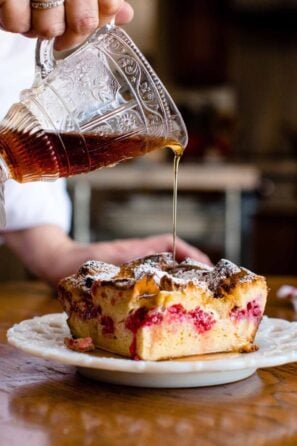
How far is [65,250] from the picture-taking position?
1625mm

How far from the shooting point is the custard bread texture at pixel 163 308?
2.70ft

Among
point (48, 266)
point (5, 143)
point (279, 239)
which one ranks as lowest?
point (279, 239)

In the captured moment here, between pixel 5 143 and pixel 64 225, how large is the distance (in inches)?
33.4

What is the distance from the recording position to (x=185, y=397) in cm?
80

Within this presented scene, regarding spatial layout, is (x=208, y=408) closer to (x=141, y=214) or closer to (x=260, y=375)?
(x=260, y=375)

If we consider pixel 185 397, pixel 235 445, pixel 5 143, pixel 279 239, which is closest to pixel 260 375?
pixel 185 397

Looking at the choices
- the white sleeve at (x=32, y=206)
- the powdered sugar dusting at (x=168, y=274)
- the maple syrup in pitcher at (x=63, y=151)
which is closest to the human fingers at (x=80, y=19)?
the maple syrup in pitcher at (x=63, y=151)

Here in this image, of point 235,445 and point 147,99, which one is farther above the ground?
point 147,99

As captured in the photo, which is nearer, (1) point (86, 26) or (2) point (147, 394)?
(2) point (147, 394)

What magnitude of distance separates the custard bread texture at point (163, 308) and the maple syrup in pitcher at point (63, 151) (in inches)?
4.8

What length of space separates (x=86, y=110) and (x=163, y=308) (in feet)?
0.83

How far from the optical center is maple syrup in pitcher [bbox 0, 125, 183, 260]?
0.95 meters

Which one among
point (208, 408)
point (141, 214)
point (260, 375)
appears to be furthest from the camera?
point (141, 214)

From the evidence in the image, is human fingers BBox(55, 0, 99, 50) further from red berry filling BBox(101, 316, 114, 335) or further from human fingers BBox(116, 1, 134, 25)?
red berry filling BBox(101, 316, 114, 335)
